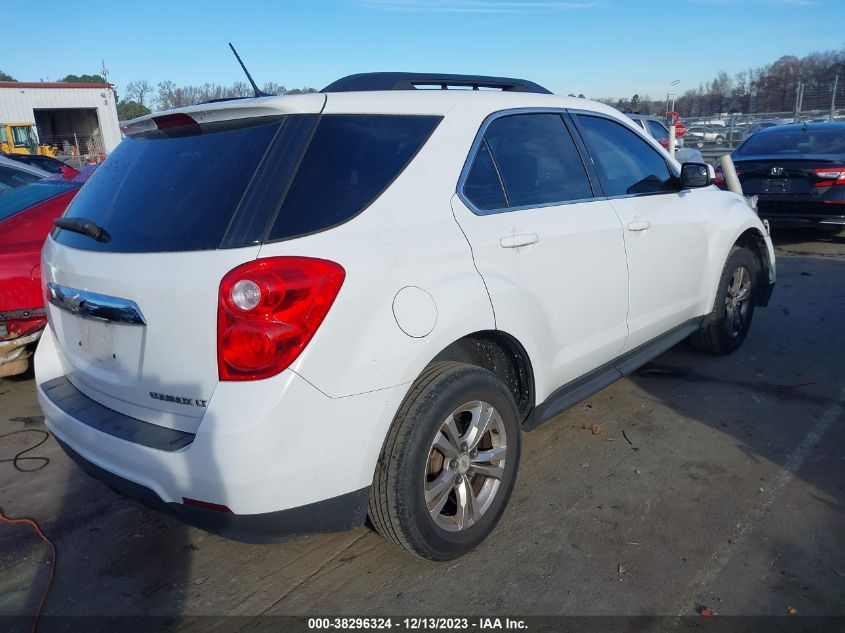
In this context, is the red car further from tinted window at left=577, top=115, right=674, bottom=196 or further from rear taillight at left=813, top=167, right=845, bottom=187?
rear taillight at left=813, top=167, right=845, bottom=187

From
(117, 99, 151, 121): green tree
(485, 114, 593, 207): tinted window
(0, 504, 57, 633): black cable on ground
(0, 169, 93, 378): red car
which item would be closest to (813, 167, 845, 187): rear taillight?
(485, 114, 593, 207): tinted window

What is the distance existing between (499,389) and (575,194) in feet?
3.96

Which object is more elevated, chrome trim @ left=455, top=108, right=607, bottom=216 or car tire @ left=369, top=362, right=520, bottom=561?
chrome trim @ left=455, top=108, right=607, bottom=216

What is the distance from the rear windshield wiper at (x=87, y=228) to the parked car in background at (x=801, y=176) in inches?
317

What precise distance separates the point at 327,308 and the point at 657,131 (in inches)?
551

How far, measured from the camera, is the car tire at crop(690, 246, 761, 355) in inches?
190

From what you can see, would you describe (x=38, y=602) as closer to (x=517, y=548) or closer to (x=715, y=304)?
(x=517, y=548)

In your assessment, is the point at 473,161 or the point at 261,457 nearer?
the point at 261,457

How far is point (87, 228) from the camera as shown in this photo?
2682 mm

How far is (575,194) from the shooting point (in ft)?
11.5

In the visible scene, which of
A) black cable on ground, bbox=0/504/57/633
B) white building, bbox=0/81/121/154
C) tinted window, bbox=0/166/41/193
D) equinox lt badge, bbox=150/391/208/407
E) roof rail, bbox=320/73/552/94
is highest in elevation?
white building, bbox=0/81/121/154

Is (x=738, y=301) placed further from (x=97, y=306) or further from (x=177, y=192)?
(x=97, y=306)

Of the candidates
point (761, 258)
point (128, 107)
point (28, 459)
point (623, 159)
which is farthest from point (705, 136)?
point (128, 107)

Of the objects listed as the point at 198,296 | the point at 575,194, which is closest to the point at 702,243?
the point at 575,194
